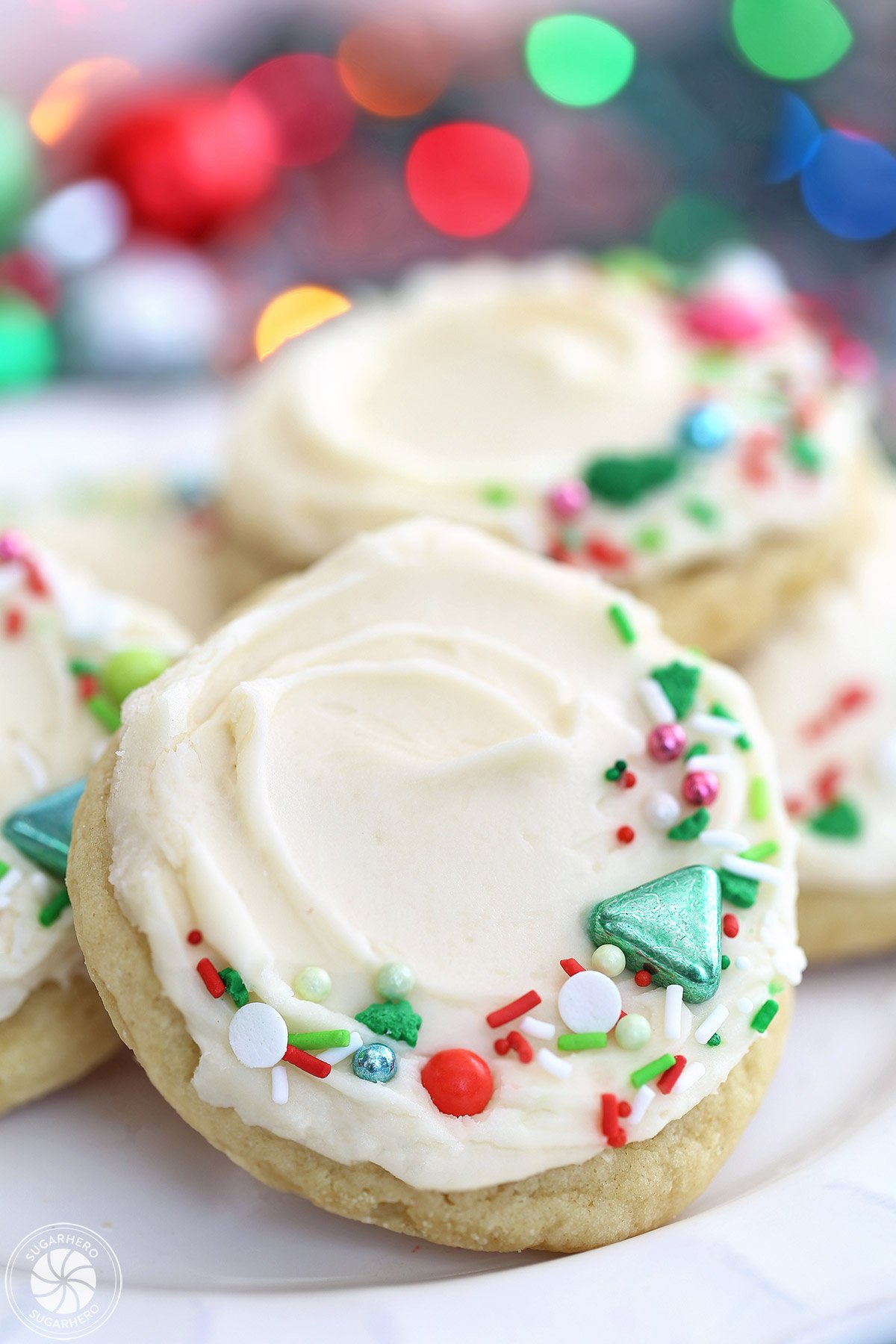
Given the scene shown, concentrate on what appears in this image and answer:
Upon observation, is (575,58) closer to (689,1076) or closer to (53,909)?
(53,909)

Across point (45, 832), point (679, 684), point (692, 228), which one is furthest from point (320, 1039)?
point (692, 228)

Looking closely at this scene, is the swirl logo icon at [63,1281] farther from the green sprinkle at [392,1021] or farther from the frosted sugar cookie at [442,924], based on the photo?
the green sprinkle at [392,1021]

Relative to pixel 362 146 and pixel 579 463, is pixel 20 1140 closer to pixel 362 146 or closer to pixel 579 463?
pixel 579 463

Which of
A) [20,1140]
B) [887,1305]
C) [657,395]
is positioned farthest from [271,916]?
[657,395]

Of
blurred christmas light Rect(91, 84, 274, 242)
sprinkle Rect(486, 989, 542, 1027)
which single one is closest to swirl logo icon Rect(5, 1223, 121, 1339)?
sprinkle Rect(486, 989, 542, 1027)

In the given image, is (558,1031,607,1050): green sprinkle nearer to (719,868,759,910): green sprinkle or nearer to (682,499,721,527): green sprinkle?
(719,868,759,910): green sprinkle

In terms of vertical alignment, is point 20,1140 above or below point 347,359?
below
